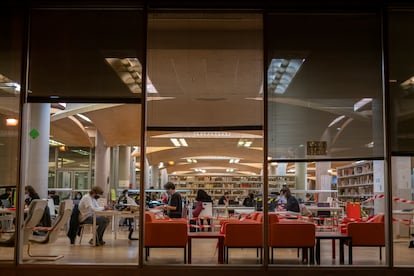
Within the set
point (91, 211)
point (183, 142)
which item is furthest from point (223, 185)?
point (91, 211)

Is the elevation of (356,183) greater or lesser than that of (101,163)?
lesser

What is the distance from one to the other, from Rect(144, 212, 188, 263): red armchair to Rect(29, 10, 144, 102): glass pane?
1.78 m

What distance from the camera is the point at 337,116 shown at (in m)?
6.81

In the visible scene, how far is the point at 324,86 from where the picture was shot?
6.81 meters

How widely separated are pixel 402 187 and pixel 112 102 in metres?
5.56

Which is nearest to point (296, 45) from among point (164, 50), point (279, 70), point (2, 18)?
point (279, 70)

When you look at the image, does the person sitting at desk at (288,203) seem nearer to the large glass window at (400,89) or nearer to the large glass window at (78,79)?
the large glass window at (78,79)

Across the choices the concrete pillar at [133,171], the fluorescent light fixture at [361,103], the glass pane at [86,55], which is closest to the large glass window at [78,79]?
the glass pane at [86,55]

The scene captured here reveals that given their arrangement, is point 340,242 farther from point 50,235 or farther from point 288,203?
point 288,203

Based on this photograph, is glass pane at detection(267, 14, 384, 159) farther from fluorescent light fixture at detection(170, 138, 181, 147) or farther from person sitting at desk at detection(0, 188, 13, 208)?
fluorescent light fixture at detection(170, 138, 181, 147)

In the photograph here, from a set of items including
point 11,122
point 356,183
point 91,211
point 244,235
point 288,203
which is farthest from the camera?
point 356,183

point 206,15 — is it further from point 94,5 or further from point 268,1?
point 94,5

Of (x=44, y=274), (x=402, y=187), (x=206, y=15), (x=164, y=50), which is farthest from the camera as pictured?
(x=402, y=187)

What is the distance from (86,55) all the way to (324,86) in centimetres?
312
